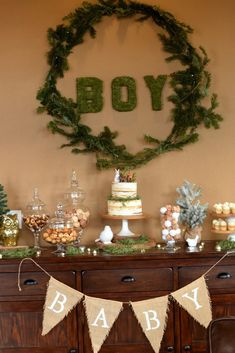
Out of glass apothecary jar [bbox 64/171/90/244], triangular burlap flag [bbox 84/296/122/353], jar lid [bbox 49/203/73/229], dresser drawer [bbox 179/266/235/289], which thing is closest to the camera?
triangular burlap flag [bbox 84/296/122/353]

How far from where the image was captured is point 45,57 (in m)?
3.22

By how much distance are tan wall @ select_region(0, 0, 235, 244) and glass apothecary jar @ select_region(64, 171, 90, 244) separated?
0.10 metres

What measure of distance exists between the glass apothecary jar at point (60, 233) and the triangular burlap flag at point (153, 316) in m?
0.56

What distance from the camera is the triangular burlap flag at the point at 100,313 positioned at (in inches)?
102

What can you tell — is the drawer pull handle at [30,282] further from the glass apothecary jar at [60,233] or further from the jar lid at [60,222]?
the jar lid at [60,222]

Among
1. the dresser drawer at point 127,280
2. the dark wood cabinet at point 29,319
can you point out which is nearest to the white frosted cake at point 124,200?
the dresser drawer at point 127,280

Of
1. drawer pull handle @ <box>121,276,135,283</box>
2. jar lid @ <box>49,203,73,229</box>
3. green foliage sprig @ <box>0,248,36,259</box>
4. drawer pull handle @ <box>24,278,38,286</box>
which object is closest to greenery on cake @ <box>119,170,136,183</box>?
jar lid @ <box>49,203,73,229</box>

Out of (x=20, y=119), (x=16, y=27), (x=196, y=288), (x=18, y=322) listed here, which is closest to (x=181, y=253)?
(x=196, y=288)

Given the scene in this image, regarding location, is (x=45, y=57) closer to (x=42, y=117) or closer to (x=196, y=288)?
(x=42, y=117)

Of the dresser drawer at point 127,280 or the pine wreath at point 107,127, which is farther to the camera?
the pine wreath at point 107,127

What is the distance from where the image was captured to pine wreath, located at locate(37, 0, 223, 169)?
125 inches

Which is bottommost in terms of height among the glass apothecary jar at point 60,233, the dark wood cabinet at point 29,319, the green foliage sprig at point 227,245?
the dark wood cabinet at point 29,319

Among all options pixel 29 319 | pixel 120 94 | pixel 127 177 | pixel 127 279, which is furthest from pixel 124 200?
pixel 29 319

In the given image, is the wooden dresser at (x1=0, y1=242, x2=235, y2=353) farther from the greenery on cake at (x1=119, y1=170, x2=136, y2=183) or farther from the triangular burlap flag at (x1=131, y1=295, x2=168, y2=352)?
the greenery on cake at (x1=119, y1=170, x2=136, y2=183)
